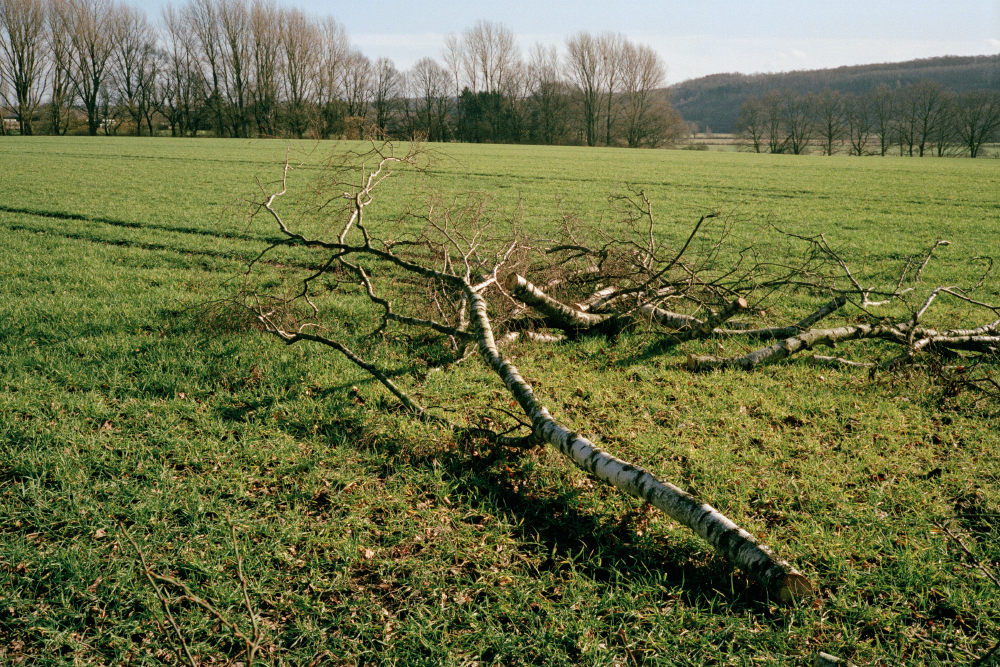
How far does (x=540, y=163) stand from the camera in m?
33.8

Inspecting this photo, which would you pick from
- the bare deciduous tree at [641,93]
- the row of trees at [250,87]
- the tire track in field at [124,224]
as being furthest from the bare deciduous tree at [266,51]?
the tire track in field at [124,224]

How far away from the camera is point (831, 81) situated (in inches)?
6624

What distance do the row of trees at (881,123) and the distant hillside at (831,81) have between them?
66.4 m

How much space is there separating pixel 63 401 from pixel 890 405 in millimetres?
6571

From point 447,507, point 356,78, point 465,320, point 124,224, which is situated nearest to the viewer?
point 447,507

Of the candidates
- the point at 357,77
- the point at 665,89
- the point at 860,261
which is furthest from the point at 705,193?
the point at 665,89

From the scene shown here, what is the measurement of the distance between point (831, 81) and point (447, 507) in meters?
201

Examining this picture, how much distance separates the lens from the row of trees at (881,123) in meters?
77.6

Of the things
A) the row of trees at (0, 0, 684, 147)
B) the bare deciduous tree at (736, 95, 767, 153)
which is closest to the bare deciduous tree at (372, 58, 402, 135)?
the row of trees at (0, 0, 684, 147)

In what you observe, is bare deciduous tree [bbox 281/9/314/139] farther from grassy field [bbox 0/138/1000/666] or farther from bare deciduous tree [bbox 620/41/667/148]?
grassy field [bbox 0/138/1000/666]

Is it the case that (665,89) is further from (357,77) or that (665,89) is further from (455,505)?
(455,505)

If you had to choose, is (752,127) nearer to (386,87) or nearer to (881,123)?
(881,123)

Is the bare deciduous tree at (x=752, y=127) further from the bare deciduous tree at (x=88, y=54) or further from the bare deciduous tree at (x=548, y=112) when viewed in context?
the bare deciduous tree at (x=88, y=54)

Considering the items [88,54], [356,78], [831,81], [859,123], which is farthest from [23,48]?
[831,81]
